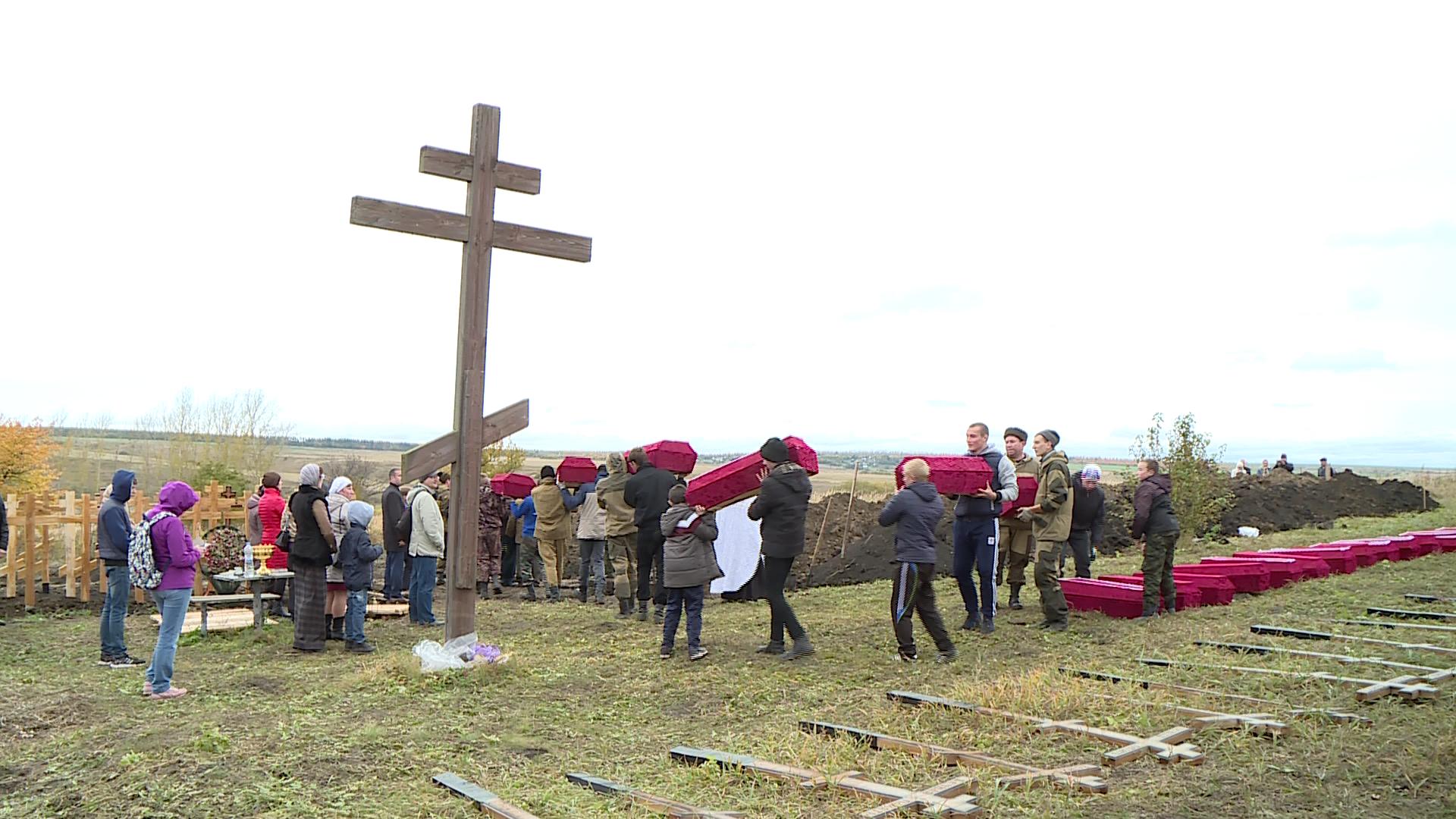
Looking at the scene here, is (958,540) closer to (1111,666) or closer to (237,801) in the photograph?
(1111,666)

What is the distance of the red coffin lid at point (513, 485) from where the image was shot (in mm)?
14922

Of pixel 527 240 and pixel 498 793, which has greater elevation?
pixel 527 240

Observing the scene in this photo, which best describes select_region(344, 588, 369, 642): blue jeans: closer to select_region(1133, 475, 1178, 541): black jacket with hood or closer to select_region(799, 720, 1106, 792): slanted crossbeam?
select_region(799, 720, 1106, 792): slanted crossbeam

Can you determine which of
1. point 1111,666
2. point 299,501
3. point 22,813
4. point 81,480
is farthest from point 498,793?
point 81,480

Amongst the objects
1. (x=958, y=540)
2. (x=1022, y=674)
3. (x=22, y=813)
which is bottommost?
(x=22, y=813)

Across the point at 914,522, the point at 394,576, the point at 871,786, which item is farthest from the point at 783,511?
the point at 394,576

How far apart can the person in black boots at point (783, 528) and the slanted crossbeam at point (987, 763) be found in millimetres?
2556

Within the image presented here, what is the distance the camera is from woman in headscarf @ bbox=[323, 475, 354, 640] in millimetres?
9891

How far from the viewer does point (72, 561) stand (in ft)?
43.5

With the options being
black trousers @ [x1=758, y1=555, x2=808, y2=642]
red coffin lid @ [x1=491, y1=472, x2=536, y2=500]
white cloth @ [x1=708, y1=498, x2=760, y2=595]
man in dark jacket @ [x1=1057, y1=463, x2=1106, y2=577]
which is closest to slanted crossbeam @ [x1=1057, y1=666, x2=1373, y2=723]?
black trousers @ [x1=758, y1=555, x2=808, y2=642]

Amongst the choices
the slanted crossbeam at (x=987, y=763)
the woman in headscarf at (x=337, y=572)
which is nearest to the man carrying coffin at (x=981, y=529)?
the slanted crossbeam at (x=987, y=763)

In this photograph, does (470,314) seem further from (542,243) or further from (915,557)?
(915,557)

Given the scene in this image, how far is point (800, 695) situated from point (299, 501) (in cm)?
500

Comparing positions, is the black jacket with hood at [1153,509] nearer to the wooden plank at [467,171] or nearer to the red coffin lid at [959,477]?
the red coffin lid at [959,477]
